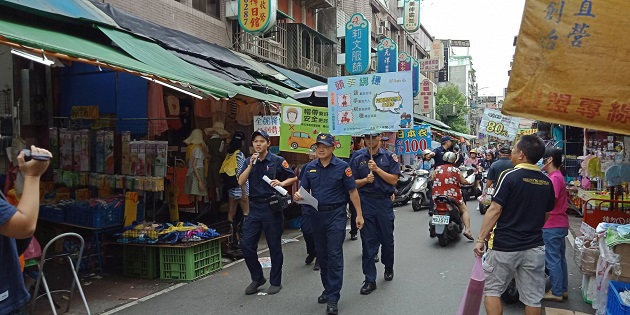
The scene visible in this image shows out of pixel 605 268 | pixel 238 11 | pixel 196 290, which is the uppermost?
pixel 238 11

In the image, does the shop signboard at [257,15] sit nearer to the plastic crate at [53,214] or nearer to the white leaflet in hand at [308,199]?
the plastic crate at [53,214]

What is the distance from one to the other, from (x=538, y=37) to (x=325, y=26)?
63.7 feet

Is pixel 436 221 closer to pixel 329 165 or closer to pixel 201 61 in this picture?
pixel 329 165

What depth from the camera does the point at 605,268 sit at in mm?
4605

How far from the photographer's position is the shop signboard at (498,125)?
44.0 ft

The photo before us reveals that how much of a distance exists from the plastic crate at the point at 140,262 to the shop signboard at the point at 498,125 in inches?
406

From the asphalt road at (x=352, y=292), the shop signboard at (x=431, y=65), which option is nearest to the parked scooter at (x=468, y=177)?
the asphalt road at (x=352, y=292)

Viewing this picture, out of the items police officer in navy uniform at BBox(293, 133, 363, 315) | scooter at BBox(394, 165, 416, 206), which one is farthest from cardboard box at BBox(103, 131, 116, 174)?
scooter at BBox(394, 165, 416, 206)

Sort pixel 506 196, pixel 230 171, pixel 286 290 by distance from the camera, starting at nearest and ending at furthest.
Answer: pixel 506 196 → pixel 286 290 → pixel 230 171

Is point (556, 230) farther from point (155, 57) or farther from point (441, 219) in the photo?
point (155, 57)

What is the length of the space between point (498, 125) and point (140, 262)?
10.6m

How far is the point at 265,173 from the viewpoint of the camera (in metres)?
5.89

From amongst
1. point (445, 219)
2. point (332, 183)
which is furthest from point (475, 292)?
point (445, 219)

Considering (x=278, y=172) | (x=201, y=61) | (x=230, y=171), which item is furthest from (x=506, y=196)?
(x=201, y=61)
